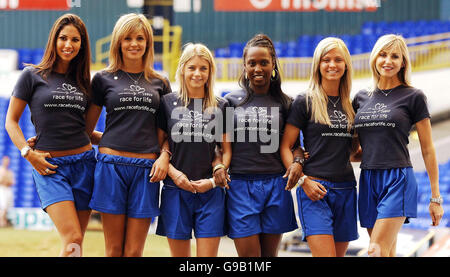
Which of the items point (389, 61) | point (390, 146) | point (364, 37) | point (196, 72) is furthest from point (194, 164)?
point (364, 37)

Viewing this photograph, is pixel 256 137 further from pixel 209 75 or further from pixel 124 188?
pixel 124 188

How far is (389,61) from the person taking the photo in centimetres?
271

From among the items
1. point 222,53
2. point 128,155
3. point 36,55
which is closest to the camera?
point 128,155

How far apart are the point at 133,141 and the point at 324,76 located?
107cm

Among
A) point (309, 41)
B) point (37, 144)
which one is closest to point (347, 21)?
point (309, 41)

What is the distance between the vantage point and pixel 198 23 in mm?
9547

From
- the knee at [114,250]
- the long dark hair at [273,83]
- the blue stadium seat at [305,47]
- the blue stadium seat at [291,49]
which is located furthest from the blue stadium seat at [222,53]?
the knee at [114,250]

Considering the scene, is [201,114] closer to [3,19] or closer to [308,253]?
[308,253]

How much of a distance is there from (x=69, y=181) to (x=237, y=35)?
733cm

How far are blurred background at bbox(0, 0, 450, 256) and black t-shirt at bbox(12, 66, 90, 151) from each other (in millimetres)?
5085

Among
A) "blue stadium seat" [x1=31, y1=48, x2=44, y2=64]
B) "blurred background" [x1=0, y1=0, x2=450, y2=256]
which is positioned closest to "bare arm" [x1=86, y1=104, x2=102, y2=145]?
"blurred background" [x1=0, y1=0, x2=450, y2=256]

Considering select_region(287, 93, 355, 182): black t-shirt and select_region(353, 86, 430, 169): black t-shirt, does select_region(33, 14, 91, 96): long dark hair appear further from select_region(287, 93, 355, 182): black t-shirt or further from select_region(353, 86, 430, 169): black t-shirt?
select_region(353, 86, 430, 169): black t-shirt

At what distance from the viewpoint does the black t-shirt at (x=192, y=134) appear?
2.74 meters

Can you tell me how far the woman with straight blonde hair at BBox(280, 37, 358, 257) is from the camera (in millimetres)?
2721
